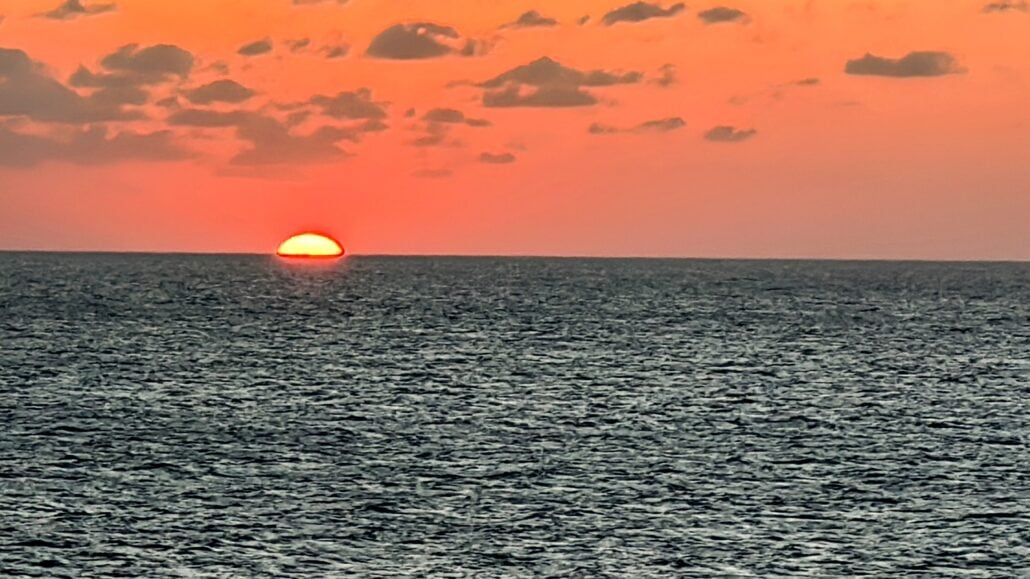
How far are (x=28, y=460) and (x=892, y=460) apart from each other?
29284mm

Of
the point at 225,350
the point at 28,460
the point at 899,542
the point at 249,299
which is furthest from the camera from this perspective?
the point at 249,299

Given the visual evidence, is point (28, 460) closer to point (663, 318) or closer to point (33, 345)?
point (33, 345)

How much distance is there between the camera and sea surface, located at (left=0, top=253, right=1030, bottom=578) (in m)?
37.7

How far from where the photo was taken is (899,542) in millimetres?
39125

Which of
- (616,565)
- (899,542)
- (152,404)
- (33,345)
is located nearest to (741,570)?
(616,565)

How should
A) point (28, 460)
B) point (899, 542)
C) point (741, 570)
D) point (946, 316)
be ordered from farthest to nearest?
1. point (946, 316)
2. point (28, 460)
3. point (899, 542)
4. point (741, 570)

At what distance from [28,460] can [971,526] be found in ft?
98.2

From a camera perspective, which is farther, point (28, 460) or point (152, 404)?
point (152, 404)

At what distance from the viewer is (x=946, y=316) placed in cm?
15600

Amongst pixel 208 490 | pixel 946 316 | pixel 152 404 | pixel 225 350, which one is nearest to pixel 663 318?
pixel 946 316

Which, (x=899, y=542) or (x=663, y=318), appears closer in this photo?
(x=899, y=542)

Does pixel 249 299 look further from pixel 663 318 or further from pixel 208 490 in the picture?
pixel 208 490

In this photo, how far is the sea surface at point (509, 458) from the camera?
3772cm

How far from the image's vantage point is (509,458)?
52594 millimetres
